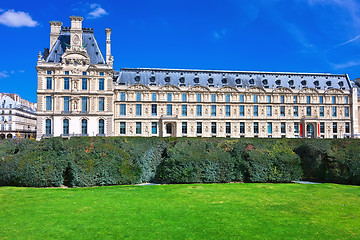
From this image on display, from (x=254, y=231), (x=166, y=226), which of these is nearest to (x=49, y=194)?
(x=166, y=226)

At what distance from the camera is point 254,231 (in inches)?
342

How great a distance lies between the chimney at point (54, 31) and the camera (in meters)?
60.7

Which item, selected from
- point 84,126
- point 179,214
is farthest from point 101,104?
point 179,214

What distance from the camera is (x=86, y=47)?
5938 centimetres

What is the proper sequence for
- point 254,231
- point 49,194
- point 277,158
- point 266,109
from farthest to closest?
point 266,109
point 277,158
point 49,194
point 254,231

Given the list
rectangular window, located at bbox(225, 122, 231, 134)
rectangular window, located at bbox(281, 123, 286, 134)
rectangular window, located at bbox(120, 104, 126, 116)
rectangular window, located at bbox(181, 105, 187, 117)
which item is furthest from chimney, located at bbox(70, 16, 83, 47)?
rectangular window, located at bbox(281, 123, 286, 134)

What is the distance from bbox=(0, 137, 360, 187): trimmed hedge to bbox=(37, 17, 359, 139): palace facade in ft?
123

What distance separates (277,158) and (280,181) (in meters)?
1.52

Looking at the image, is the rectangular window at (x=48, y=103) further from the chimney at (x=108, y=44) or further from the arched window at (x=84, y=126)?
the chimney at (x=108, y=44)

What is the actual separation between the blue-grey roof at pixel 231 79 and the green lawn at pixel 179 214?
2053 inches

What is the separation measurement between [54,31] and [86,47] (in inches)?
329

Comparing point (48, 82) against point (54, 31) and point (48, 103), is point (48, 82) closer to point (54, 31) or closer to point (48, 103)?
point (48, 103)

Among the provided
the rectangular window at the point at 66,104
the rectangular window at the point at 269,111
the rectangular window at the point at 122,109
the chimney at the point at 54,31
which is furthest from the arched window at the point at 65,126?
the rectangular window at the point at 269,111

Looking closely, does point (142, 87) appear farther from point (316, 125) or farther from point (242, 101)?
point (316, 125)
